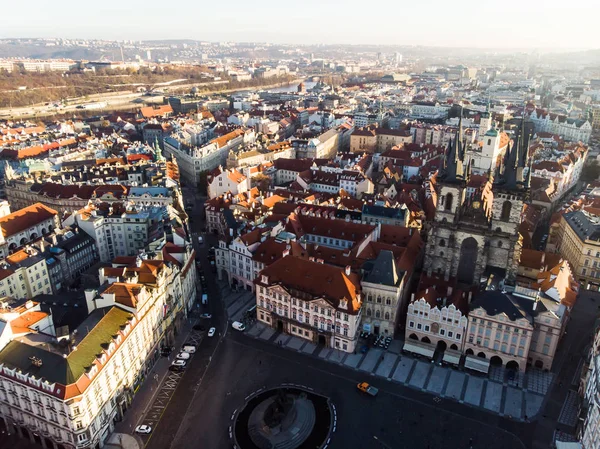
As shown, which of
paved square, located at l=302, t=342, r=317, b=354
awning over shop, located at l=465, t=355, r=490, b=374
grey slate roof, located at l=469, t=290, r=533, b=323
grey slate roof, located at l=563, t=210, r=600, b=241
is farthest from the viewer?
grey slate roof, located at l=563, t=210, r=600, b=241

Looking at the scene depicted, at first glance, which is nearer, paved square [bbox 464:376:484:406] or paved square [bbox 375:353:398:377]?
paved square [bbox 464:376:484:406]

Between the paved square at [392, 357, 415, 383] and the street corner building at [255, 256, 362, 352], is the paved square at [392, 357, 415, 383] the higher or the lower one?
the lower one

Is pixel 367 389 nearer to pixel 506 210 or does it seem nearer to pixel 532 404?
pixel 532 404

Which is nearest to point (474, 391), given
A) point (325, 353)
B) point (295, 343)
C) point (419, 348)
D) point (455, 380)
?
point (455, 380)

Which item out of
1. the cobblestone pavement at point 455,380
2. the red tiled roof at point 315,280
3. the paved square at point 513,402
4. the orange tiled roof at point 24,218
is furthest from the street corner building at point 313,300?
the orange tiled roof at point 24,218

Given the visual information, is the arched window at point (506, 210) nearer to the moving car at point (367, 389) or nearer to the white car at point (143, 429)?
the moving car at point (367, 389)

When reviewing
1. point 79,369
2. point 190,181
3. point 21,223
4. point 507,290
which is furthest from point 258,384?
point 190,181

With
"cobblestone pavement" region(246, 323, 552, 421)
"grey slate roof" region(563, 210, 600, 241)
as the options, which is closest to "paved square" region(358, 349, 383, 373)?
"cobblestone pavement" region(246, 323, 552, 421)

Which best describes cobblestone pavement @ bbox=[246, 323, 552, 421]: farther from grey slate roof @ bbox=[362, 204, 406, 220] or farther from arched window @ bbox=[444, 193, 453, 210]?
grey slate roof @ bbox=[362, 204, 406, 220]
